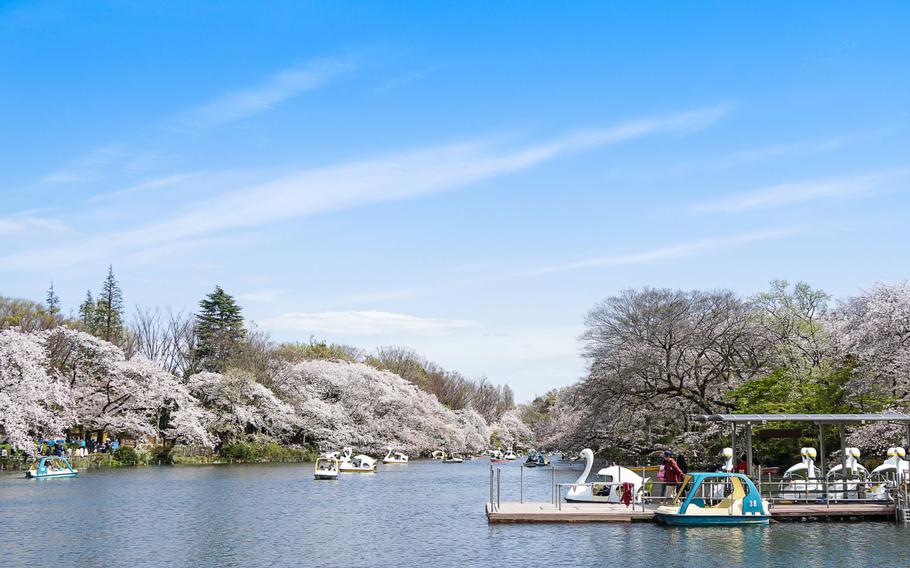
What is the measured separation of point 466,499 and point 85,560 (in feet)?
77.0

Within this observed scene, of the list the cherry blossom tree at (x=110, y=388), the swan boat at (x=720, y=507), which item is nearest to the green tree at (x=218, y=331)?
the cherry blossom tree at (x=110, y=388)

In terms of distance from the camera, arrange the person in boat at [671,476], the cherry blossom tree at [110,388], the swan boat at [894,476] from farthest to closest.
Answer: the cherry blossom tree at [110,388] → the person in boat at [671,476] → the swan boat at [894,476]

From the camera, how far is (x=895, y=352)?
4506 cm

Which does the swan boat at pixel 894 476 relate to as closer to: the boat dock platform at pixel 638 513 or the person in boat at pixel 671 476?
the boat dock platform at pixel 638 513

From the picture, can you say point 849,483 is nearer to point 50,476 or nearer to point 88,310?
point 50,476

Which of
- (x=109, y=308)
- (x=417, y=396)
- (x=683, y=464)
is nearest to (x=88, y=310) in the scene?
(x=109, y=308)

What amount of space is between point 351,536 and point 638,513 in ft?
35.9

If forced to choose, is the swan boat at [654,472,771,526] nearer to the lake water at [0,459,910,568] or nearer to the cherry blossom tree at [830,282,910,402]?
the lake water at [0,459,910,568]

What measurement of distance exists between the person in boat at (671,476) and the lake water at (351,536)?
3252 millimetres

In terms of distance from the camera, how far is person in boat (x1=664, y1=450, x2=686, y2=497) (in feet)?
117

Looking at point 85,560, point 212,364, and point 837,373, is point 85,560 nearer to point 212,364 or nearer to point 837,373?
point 837,373

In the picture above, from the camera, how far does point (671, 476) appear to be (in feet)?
118

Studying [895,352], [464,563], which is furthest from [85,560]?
[895,352]

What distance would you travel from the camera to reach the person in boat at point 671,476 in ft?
117
